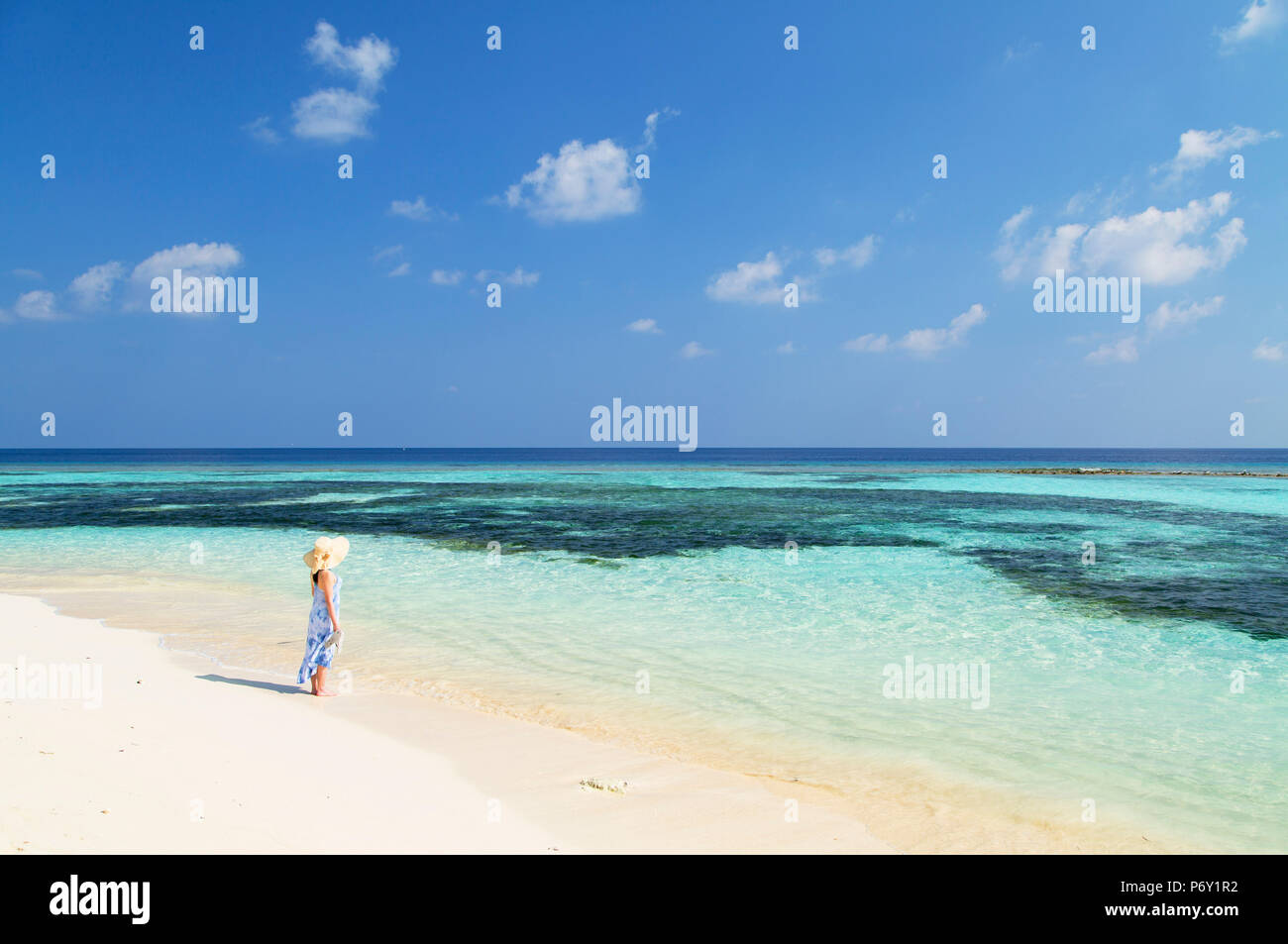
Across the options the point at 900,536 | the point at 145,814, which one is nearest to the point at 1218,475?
the point at 900,536

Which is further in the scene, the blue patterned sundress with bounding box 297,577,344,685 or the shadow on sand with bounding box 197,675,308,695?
the shadow on sand with bounding box 197,675,308,695

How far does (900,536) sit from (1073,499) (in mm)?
23943

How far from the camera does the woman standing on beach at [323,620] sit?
27.0 ft

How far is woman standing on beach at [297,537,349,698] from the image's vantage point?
8.22 meters

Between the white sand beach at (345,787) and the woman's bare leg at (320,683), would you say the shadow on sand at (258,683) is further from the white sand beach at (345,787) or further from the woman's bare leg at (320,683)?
the white sand beach at (345,787)

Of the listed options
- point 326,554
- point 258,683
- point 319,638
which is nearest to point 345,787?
point 319,638

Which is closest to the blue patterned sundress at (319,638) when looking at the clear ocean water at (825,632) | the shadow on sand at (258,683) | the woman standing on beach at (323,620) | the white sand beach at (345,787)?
the woman standing on beach at (323,620)

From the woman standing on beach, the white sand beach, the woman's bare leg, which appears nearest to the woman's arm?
the woman standing on beach

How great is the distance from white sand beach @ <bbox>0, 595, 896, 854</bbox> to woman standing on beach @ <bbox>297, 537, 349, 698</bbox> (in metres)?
0.32

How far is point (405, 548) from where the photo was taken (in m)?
21.3

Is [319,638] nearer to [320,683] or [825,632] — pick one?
[320,683]

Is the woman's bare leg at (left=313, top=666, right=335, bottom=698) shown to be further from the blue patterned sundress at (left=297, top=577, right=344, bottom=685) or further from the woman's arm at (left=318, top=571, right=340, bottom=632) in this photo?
the woman's arm at (left=318, top=571, right=340, bottom=632)
